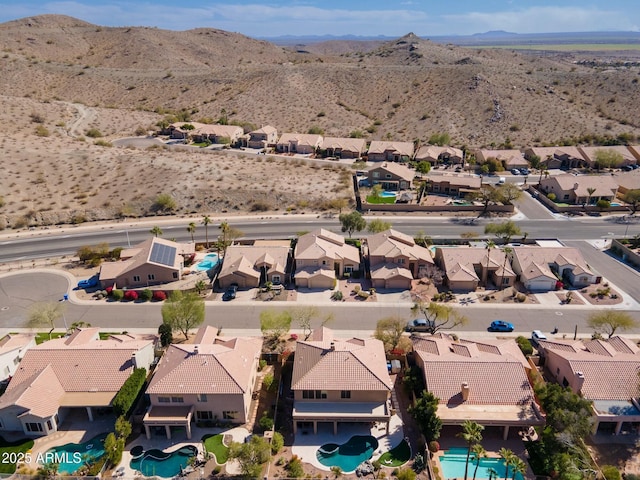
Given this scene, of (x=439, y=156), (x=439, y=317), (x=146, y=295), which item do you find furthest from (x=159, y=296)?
(x=439, y=156)

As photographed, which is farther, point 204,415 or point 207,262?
point 207,262

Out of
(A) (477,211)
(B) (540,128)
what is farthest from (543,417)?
(B) (540,128)

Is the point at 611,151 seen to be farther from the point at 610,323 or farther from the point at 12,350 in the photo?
the point at 12,350

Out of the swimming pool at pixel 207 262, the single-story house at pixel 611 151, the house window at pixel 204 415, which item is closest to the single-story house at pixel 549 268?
the swimming pool at pixel 207 262

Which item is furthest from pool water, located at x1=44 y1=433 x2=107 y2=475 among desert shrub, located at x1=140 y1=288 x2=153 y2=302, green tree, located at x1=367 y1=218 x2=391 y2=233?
green tree, located at x1=367 y1=218 x2=391 y2=233

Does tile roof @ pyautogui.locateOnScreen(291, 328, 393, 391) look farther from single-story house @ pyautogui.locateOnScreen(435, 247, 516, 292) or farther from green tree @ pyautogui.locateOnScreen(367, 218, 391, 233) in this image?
green tree @ pyautogui.locateOnScreen(367, 218, 391, 233)

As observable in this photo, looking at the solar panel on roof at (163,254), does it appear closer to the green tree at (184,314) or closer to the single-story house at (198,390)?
the green tree at (184,314)

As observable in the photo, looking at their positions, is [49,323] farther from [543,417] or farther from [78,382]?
[543,417]

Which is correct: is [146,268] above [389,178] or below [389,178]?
below
